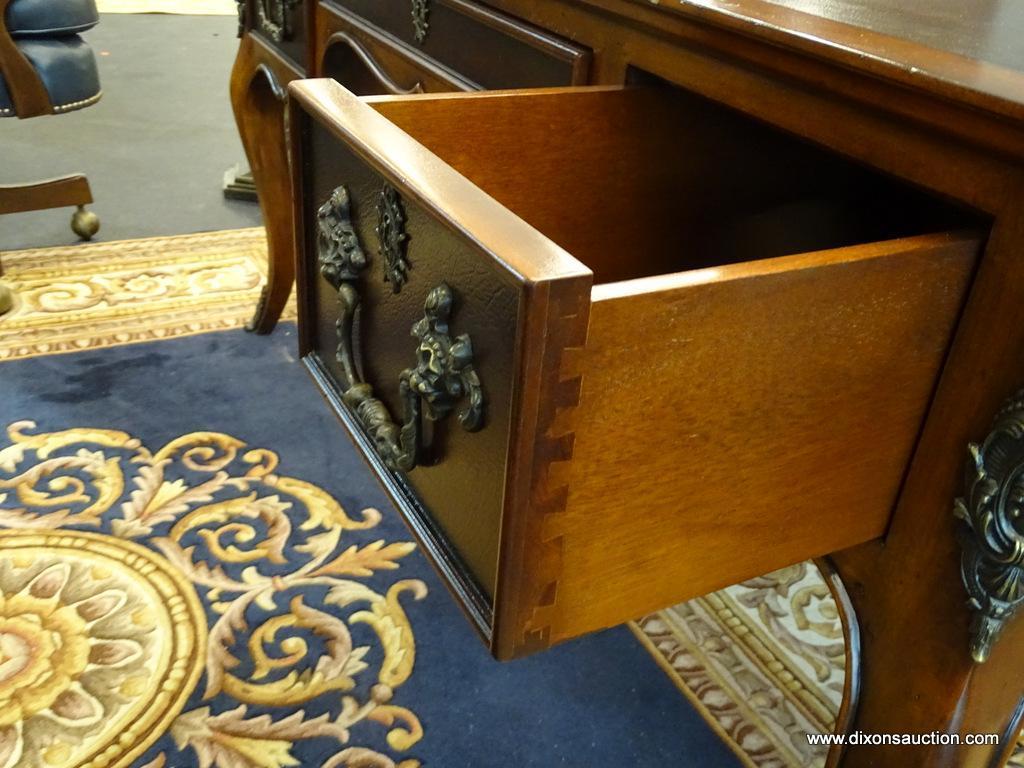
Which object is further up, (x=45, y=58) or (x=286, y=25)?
(x=286, y=25)

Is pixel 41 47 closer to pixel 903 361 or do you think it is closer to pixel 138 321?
pixel 138 321

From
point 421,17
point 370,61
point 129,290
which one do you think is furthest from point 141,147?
point 421,17

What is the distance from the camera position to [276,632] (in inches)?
36.2

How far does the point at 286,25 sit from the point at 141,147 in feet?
4.26

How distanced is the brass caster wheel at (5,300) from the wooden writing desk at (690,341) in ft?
3.34

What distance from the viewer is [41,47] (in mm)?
1385

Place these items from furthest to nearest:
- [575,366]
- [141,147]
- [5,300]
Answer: [141,147], [5,300], [575,366]

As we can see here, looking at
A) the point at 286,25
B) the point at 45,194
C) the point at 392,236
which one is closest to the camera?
the point at 392,236

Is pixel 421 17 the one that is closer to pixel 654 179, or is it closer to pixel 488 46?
pixel 488 46

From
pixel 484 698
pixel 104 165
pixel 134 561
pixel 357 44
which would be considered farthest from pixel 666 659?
pixel 104 165

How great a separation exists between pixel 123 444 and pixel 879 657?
0.93 metres

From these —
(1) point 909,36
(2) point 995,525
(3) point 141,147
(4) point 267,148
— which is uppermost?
(1) point 909,36

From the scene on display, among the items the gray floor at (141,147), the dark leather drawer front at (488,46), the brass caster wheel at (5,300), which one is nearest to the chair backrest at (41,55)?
the brass caster wheel at (5,300)

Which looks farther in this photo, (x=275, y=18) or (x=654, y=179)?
(x=275, y=18)
